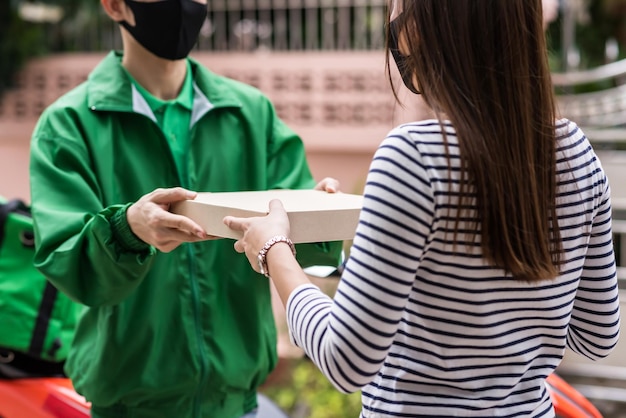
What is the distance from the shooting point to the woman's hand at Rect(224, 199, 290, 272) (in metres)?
1.46

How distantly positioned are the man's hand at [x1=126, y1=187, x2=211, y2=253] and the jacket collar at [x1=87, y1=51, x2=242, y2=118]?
1.23 ft

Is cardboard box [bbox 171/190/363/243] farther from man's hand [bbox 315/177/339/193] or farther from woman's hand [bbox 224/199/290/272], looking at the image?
man's hand [bbox 315/177/339/193]

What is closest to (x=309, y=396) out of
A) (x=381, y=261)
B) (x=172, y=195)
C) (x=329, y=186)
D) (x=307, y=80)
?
(x=307, y=80)

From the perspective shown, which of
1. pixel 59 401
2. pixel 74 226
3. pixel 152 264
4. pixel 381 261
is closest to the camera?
pixel 381 261

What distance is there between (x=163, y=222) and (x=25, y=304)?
1.07m

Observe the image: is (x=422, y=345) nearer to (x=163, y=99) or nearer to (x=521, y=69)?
(x=521, y=69)

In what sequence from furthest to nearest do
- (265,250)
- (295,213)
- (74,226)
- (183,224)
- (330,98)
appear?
1. (330,98)
2. (74,226)
3. (183,224)
4. (295,213)
5. (265,250)

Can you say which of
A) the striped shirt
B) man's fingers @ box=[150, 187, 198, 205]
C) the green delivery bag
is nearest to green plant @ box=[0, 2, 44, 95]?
the green delivery bag

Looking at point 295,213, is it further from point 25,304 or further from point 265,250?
point 25,304

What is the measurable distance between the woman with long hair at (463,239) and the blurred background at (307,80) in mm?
3121

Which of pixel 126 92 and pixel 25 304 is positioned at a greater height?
pixel 126 92

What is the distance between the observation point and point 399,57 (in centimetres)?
146

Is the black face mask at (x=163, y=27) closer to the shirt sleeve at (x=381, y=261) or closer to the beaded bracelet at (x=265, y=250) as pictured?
the beaded bracelet at (x=265, y=250)

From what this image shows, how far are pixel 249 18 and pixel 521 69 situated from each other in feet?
18.4
